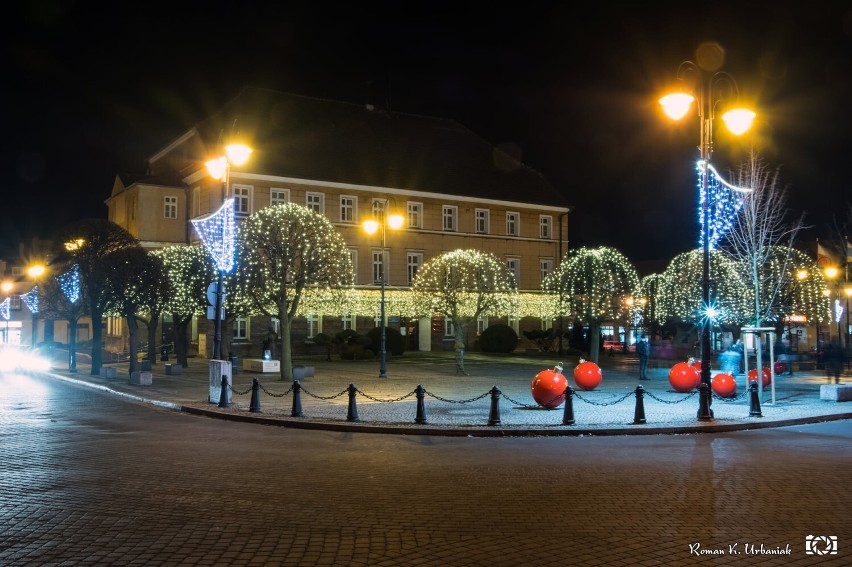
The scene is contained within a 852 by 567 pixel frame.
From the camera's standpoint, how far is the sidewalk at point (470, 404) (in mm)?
16641

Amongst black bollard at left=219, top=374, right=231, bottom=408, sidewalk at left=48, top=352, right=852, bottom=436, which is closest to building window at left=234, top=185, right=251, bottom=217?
sidewalk at left=48, top=352, right=852, bottom=436

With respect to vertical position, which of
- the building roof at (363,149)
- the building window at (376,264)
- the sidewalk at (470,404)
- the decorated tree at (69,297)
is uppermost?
the building roof at (363,149)

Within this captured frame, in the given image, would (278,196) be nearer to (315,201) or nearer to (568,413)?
(315,201)

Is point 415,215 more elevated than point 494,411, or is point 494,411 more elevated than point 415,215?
point 415,215

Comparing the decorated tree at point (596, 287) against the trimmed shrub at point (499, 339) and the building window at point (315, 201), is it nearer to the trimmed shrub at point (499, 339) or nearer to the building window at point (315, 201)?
the trimmed shrub at point (499, 339)

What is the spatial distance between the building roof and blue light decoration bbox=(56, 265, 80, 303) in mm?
13474

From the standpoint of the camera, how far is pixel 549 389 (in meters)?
19.3

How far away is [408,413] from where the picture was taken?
1897 cm

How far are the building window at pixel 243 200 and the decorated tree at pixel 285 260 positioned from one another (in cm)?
1794

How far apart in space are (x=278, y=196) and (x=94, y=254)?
1653 cm

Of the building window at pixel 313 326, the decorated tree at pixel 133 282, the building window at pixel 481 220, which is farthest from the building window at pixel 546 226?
the decorated tree at pixel 133 282

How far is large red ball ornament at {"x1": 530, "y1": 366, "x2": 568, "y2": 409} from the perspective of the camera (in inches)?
762

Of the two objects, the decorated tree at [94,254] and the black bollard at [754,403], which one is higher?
the decorated tree at [94,254]

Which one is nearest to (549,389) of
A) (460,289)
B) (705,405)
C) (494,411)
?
(494,411)
